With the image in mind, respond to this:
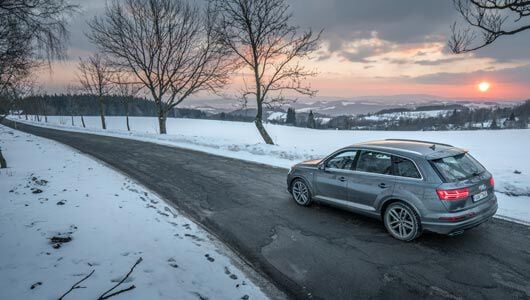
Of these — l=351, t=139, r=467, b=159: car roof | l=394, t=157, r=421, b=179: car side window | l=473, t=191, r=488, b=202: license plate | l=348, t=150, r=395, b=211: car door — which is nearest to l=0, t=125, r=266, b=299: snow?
l=348, t=150, r=395, b=211: car door

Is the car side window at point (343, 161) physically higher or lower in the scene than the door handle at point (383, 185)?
higher

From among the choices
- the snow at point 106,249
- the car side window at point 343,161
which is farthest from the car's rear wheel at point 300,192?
the snow at point 106,249

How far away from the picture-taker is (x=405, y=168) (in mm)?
5449

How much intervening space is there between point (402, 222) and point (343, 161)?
1.71 metres

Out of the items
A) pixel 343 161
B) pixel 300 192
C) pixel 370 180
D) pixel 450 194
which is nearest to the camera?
pixel 450 194

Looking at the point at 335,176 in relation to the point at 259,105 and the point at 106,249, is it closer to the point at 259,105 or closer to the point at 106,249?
the point at 106,249

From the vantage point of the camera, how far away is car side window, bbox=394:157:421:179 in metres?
5.30

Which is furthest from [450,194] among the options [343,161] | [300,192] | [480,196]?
[300,192]

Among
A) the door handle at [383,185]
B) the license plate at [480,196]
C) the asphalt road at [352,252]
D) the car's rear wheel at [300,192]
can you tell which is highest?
the door handle at [383,185]

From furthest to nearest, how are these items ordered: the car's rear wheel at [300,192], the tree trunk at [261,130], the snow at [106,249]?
the tree trunk at [261,130] < the car's rear wheel at [300,192] < the snow at [106,249]

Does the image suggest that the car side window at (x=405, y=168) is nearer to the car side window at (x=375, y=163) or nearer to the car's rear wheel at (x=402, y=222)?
the car side window at (x=375, y=163)

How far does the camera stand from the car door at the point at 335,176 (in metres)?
6.38

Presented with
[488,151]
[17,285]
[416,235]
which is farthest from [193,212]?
[488,151]

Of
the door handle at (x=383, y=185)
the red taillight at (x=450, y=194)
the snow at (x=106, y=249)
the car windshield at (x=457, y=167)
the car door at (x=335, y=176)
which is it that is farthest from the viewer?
the car door at (x=335, y=176)
